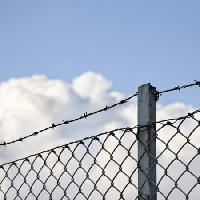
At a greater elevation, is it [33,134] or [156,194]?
[33,134]

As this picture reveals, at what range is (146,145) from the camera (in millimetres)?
3311

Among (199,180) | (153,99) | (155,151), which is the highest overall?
(153,99)

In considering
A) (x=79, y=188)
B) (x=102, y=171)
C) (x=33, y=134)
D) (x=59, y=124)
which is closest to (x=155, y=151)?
(x=102, y=171)

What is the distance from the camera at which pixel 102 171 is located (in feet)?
11.4

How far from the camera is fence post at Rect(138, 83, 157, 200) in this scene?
10.6 feet

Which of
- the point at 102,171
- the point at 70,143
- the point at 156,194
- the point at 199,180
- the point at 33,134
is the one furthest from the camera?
the point at 33,134

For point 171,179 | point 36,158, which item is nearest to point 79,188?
point 36,158

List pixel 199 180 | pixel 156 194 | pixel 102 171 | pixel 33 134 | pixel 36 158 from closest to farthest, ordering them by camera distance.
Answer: pixel 199 180 < pixel 156 194 < pixel 102 171 < pixel 36 158 < pixel 33 134

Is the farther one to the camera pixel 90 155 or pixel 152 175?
pixel 90 155

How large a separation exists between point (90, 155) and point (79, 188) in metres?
0.24

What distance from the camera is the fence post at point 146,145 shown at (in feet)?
10.6

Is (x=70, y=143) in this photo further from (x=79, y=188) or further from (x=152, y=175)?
(x=152, y=175)

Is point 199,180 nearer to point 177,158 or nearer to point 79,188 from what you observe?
point 177,158

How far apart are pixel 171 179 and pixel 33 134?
5.62 ft
